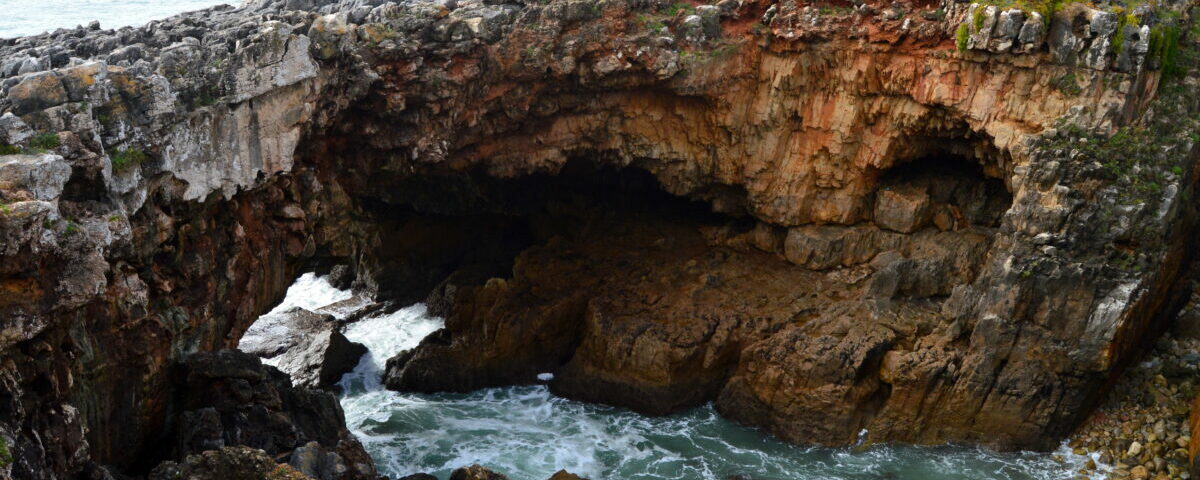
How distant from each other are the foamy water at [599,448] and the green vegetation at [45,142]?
10702mm

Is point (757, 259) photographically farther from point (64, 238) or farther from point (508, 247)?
point (64, 238)

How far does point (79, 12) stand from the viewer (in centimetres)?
3659

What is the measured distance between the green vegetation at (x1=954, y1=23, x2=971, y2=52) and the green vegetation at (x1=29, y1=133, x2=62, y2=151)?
56.6 feet

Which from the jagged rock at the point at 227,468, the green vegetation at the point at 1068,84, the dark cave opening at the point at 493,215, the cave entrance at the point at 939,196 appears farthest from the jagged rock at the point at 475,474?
the green vegetation at the point at 1068,84

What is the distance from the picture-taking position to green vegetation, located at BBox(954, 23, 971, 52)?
68.8 feet

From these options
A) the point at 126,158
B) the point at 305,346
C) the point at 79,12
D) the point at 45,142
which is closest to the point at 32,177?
the point at 45,142

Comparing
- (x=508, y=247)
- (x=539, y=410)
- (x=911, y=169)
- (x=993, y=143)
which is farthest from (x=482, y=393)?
(x=993, y=143)

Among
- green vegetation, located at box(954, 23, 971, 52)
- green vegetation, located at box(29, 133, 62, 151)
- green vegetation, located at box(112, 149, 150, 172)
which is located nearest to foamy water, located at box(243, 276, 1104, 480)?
green vegetation, located at box(954, 23, 971, 52)

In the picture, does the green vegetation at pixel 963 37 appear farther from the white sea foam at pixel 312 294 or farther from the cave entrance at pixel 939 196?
the white sea foam at pixel 312 294

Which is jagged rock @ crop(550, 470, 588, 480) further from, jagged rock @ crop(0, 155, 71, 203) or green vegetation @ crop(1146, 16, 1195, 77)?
green vegetation @ crop(1146, 16, 1195, 77)

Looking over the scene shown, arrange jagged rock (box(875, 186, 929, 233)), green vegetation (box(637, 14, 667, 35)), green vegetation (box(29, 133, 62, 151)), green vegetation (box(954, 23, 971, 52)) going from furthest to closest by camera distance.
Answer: jagged rock (box(875, 186, 929, 233))
green vegetation (box(637, 14, 667, 35))
green vegetation (box(954, 23, 971, 52))
green vegetation (box(29, 133, 62, 151))

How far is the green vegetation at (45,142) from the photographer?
13742 millimetres

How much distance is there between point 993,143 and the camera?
21891 millimetres

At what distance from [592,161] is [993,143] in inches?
394
